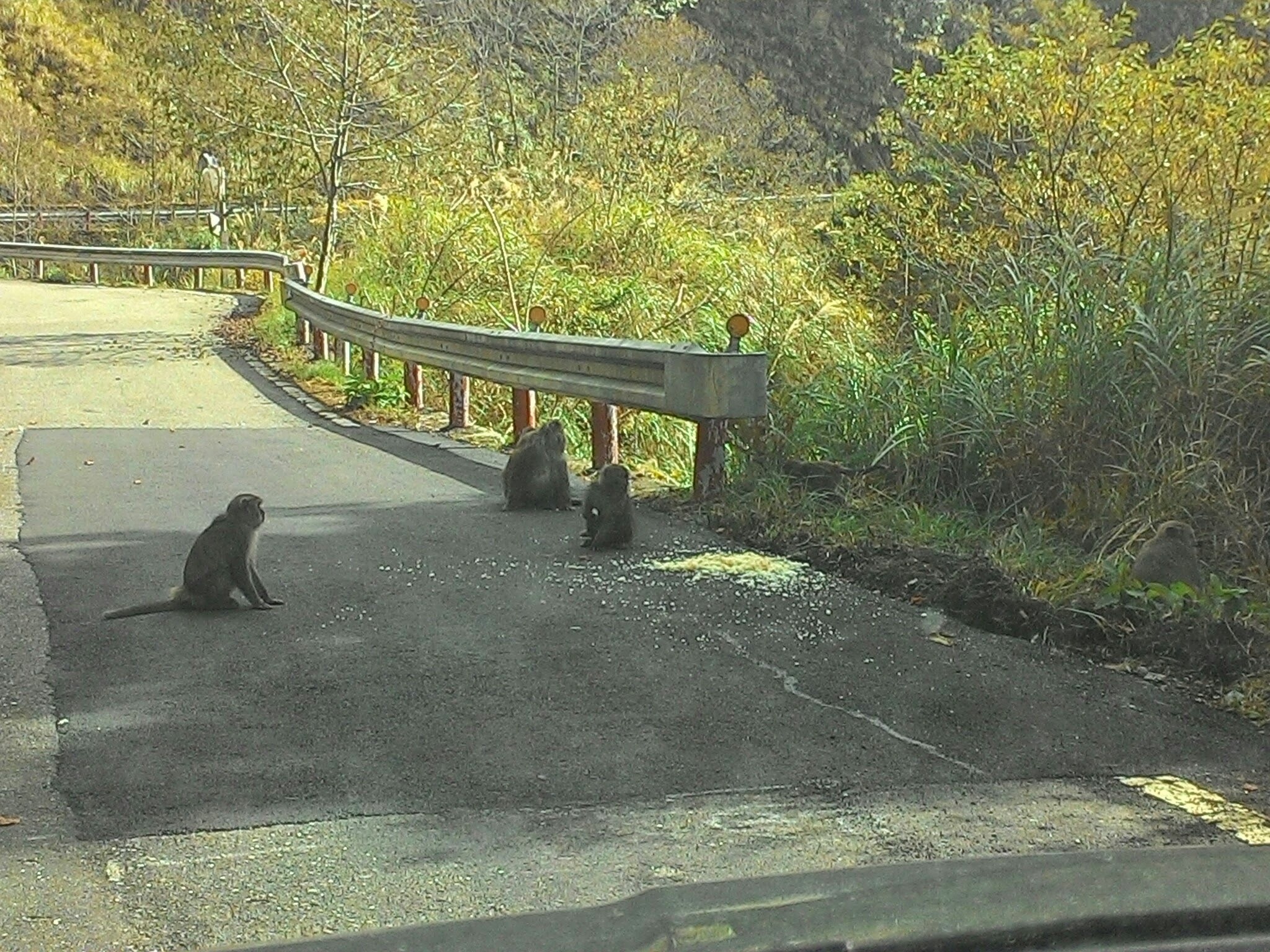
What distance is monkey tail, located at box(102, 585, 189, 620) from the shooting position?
22.1 feet

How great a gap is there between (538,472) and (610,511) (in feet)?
4.42

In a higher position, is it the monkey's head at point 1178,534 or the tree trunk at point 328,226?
the tree trunk at point 328,226

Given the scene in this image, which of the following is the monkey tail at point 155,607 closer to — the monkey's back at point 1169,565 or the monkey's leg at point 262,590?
the monkey's leg at point 262,590

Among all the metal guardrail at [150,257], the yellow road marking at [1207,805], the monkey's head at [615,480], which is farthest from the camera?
the metal guardrail at [150,257]

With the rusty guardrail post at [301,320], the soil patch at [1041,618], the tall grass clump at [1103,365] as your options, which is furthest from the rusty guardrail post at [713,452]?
the rusty guardrail post at [301,320]

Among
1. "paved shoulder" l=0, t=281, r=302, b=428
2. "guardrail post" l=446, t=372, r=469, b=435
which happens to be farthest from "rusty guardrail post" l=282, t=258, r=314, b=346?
"guardrail post" l=446, t=372, r=469, b=435

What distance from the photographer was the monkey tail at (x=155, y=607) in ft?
22.1

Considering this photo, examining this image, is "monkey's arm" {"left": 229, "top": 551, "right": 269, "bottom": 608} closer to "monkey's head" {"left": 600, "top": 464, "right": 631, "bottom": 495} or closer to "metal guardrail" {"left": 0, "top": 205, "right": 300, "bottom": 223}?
"monkey's head" {"left": 600, "top": 464, "right": 631, "bottom": 495}

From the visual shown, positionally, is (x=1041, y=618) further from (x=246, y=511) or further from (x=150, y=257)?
(x=150, y=257)

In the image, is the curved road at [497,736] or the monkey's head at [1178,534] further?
the monkey's head at [1178,534]

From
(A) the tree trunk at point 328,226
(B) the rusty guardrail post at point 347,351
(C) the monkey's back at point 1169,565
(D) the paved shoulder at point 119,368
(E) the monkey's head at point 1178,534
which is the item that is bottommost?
(D) the paved shoulder at point 119,368

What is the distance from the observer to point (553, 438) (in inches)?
368

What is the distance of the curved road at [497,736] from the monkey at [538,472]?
0.52 meters

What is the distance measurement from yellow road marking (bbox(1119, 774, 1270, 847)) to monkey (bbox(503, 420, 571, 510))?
16.4ft
